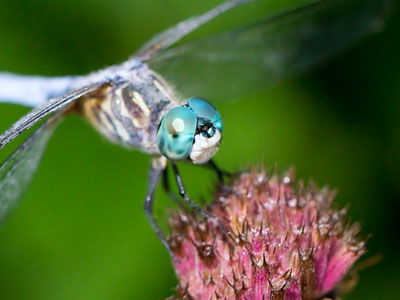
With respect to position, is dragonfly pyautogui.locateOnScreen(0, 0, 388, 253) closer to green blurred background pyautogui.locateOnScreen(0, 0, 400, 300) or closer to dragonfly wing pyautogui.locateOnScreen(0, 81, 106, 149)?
dragonfly wing pyautogui.locateOnScreen(0, 81, 106, 149)

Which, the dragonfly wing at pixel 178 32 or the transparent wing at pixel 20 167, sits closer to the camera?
the transparent wing at pixel 20 167

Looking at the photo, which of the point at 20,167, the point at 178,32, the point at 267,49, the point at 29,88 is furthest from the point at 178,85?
the point at 20,167

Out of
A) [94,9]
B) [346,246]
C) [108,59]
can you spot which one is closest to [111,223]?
[108,59]

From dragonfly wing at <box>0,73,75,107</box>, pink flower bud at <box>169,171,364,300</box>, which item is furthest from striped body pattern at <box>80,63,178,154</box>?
dragonfly wing at <box>0,73,75,107</box>

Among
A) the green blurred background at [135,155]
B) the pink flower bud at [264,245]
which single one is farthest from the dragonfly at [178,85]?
the green blurred background at [135,155]

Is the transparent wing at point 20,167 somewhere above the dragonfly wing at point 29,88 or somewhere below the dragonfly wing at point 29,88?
below

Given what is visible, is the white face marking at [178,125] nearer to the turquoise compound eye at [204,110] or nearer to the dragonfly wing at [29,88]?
the turquoise compound eye at [204,110]

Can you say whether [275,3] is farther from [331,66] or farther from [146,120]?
[146,120]
